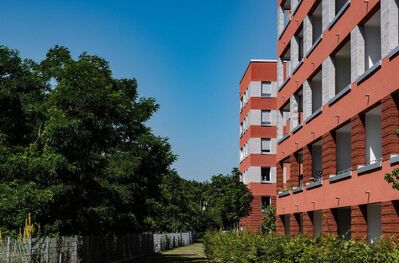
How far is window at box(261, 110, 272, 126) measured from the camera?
2611 inches

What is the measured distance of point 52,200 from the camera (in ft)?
79.7

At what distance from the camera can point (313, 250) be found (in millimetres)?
11695

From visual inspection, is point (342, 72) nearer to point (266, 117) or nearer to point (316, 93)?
point (316, 93)

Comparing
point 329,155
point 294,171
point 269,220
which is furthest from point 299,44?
point 269,220

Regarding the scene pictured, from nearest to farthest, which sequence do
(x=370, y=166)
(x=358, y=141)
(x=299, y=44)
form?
(x=370, y=166) < (x=358, y=141) < (x=299, y=44)

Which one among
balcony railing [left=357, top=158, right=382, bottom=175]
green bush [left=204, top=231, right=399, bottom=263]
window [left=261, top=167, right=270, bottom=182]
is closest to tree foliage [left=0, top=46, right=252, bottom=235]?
green bush [left=204, top=231, right=399, bottom=263]

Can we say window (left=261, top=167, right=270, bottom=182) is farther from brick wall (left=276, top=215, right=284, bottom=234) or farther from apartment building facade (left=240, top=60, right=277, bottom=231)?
brick wall (left=276, top=215, right=284, bottom=234)

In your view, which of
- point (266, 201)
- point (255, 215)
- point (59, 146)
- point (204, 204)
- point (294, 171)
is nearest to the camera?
point (59, 146)

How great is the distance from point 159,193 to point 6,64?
59.1 ft

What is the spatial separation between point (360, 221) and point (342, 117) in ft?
15.3

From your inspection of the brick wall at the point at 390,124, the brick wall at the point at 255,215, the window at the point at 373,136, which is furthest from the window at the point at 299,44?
the brick wall at the point at 255,215

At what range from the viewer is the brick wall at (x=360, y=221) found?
2369 cm

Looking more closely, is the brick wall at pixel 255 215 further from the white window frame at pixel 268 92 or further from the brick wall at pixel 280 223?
the brick wall at pixel 280 223

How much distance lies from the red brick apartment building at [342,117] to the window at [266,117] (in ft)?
83.3
